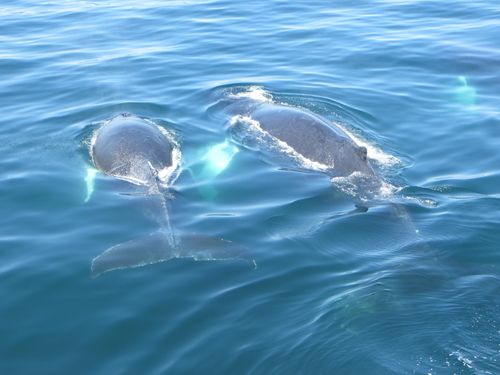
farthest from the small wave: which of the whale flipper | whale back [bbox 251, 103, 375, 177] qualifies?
the whale flipper

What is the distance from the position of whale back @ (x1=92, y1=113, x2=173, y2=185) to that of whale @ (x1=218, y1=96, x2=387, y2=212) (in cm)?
239

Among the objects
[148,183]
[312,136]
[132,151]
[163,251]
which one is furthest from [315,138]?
[163,251]

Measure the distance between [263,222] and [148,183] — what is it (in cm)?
312

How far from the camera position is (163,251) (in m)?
10.3

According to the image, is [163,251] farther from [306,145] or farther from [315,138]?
[315,138]

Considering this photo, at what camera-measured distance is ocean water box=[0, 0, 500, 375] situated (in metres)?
7.79

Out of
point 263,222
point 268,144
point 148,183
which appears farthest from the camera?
point 268,144

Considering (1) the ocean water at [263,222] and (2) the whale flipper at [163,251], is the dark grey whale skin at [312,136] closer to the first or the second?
(1) the ocean water at [263,222]

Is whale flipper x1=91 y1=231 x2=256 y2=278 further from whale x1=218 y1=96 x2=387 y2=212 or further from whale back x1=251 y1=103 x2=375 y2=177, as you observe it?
whale back x1=251 y1=103 x2=375 y2=177

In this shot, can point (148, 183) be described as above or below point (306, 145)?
below

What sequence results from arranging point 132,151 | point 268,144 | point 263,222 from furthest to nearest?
point 268,144 < point 132,151 < point 263,222

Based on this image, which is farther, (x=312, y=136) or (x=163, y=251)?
(x=312, y=136)

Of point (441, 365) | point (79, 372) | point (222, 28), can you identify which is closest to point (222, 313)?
point (79, 372)

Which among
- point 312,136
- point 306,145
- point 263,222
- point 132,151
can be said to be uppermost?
point 132,151
